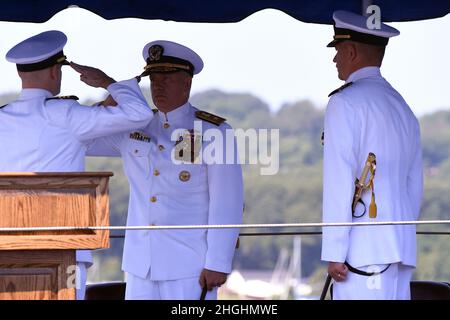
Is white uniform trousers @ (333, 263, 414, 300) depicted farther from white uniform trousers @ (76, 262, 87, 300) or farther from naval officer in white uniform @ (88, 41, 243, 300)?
white uniform trousers @ (76, 262, 87, 300)

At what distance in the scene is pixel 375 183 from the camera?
5.79 m

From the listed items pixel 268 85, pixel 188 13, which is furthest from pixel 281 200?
pixel 188 13

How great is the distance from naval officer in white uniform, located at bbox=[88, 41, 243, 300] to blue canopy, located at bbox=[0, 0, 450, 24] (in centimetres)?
85

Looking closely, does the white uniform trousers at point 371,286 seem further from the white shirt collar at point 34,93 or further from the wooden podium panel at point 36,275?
the white shirt collar at point 34,93

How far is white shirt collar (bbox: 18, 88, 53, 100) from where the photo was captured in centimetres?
605

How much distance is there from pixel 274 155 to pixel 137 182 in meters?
0.92

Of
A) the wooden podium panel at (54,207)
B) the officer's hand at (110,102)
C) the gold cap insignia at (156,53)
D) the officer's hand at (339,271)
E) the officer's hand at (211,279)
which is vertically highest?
the gold cap insignia at (156,53)

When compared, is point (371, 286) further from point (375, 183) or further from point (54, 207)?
point (54, 207)

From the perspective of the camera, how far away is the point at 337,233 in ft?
18.8

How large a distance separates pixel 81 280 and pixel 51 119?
0.65 meters

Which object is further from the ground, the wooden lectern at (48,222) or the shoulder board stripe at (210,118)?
the shoulder board stripe at (210,118)

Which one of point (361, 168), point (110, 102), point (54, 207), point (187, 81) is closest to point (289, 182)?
point (187, 81)

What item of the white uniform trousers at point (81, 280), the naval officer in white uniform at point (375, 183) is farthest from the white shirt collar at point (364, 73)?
the white uniform trousers at point (81, 280)

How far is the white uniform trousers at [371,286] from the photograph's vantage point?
227 inches
